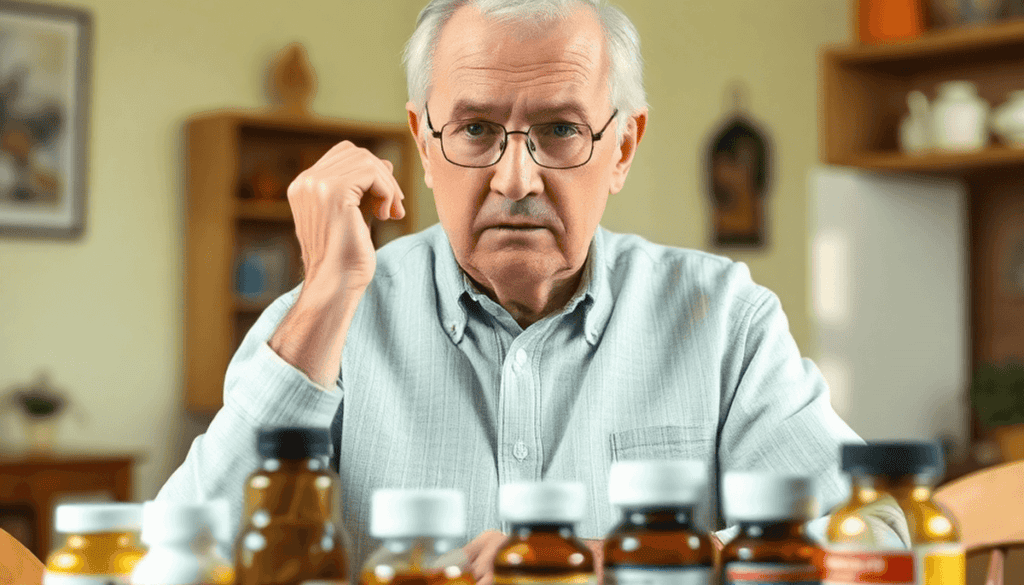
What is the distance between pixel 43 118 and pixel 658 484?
169 inches

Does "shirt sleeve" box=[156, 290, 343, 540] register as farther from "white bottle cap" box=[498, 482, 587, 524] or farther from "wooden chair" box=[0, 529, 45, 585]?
"white bottle cap" box=[498, 482, 587, 524]

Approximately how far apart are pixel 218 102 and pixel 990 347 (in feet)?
10.2

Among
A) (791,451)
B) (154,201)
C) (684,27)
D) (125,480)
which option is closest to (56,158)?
(154,201)

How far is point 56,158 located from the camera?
448 cm

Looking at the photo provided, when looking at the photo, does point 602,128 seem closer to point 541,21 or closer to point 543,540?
point 541,21

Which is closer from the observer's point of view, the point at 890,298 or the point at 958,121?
the point at 958,121

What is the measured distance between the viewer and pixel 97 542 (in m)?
0.69

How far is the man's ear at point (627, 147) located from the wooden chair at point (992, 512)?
53 cm

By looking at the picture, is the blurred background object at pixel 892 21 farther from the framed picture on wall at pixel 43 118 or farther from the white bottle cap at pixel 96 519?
the white bottle cap at pixel 96 519

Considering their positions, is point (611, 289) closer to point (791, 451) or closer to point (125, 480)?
point (791, 451)

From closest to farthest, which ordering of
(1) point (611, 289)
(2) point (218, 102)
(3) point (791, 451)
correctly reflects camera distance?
1. (3) point (791, 451)
2. (1) point (611, 289)
3. (2) point (218, 102)

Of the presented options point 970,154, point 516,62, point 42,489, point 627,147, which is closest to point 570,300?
point 627,147

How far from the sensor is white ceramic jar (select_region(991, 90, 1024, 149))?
3744 mm

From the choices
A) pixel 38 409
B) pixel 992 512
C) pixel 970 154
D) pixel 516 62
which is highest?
pixel 970 154
